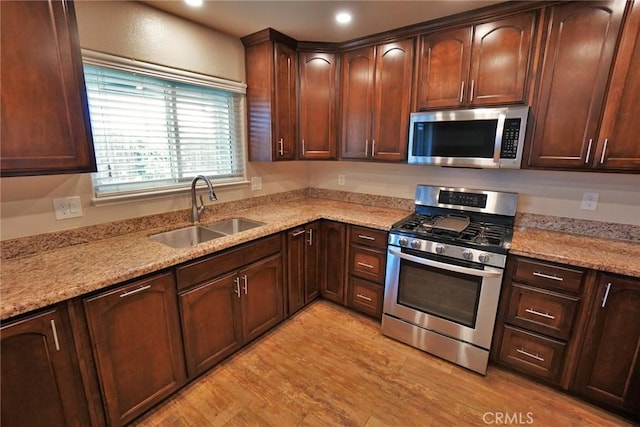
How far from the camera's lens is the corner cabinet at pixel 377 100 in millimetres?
2342

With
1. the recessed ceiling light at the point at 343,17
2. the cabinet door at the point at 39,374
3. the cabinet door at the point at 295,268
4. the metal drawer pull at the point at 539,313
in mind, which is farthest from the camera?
the cabinet door at the point at 295,268

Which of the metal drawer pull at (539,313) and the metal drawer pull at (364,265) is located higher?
the metal drawer pull at (364,265)

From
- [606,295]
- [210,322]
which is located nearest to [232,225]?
[210,322]

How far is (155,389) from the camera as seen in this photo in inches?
64.9

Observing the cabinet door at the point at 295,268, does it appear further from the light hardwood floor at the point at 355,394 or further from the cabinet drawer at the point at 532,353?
the cabinet drawer at the point at 532,353

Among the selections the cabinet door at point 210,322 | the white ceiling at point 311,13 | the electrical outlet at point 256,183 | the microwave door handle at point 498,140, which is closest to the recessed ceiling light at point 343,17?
the white ceiling at point 311,13

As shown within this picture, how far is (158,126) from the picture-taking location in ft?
6.85

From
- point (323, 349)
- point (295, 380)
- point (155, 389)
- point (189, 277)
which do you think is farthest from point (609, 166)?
point (155, 389)

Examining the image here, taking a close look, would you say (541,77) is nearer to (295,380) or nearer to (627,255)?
(627,255)

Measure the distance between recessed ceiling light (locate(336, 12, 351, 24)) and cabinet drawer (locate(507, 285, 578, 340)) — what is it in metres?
2.17

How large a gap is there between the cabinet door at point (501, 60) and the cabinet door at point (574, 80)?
115 millimetres

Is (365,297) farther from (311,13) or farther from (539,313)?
(311,13)

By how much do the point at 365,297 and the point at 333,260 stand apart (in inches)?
17.1

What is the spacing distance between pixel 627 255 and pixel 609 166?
0.53m
